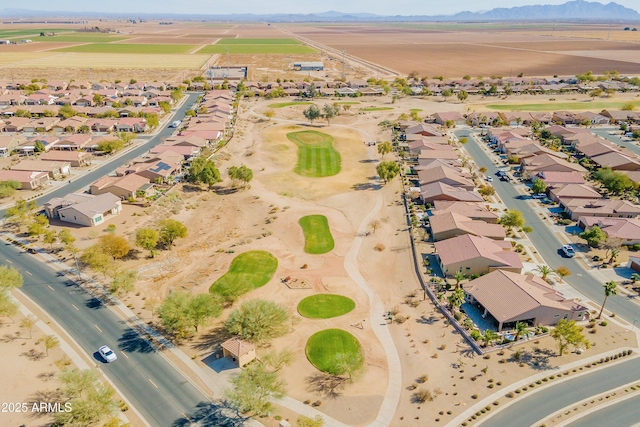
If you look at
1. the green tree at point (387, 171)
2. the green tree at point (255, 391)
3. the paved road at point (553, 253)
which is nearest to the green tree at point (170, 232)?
the green tree at point (255, 391)

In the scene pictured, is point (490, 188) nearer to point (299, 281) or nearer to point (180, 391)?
point (299, 281)

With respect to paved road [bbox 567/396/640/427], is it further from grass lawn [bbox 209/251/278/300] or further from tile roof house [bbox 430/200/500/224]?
grass lawn [bbox 209/251/278/300]

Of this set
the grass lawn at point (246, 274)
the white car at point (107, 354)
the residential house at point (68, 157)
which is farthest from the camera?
the residential house at point (68, 157)

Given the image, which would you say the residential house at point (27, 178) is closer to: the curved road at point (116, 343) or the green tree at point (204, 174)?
the curved road at point (116, 343)

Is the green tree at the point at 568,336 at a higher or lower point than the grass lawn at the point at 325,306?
higher

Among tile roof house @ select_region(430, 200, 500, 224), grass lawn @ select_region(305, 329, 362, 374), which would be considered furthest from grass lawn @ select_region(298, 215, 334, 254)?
tile roof house @ select_region(430, 200, 500, 224)

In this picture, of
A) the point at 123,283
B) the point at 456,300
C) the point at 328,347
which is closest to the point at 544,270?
the point at 456,300

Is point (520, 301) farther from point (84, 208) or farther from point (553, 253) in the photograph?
point (84, 208)
